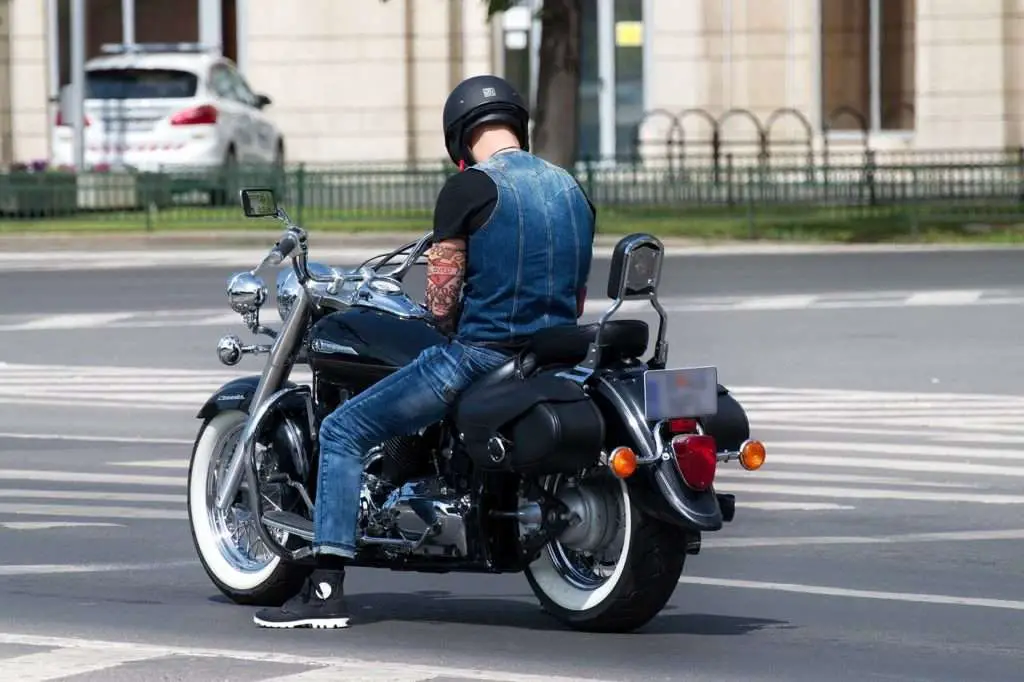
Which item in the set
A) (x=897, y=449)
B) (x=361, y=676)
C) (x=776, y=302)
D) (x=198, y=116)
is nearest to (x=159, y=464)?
(x=897, y=449)

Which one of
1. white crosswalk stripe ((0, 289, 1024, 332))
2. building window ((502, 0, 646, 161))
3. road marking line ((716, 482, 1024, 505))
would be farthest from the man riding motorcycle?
building window ((502, 0, 646, 161))

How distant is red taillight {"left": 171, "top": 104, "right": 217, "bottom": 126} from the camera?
1287 inches

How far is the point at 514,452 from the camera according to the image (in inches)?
272

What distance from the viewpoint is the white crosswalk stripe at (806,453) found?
10250 millimetres

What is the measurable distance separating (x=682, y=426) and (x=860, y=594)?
4.39 ft

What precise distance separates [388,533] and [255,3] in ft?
99.8

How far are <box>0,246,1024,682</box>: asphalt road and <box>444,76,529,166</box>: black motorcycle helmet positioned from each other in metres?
1.39

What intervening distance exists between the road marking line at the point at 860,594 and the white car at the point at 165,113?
2448cm

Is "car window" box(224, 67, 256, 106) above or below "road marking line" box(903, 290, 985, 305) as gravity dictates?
above

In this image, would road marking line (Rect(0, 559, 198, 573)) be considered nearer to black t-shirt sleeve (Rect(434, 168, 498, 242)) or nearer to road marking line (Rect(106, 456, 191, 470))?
black t-shirt sleeve (Rect(434, 168, 498, 242))

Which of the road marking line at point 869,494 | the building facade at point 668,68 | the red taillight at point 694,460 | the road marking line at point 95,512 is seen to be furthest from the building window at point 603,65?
the red taillight at point 694,460

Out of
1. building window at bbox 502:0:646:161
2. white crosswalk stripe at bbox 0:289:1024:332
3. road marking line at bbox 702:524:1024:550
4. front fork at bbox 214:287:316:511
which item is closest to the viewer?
front fork at bbox 214:287:316:511

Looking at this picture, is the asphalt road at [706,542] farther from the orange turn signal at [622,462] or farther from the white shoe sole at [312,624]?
the orange turn signal at [622,462]

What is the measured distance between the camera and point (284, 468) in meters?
7.56
